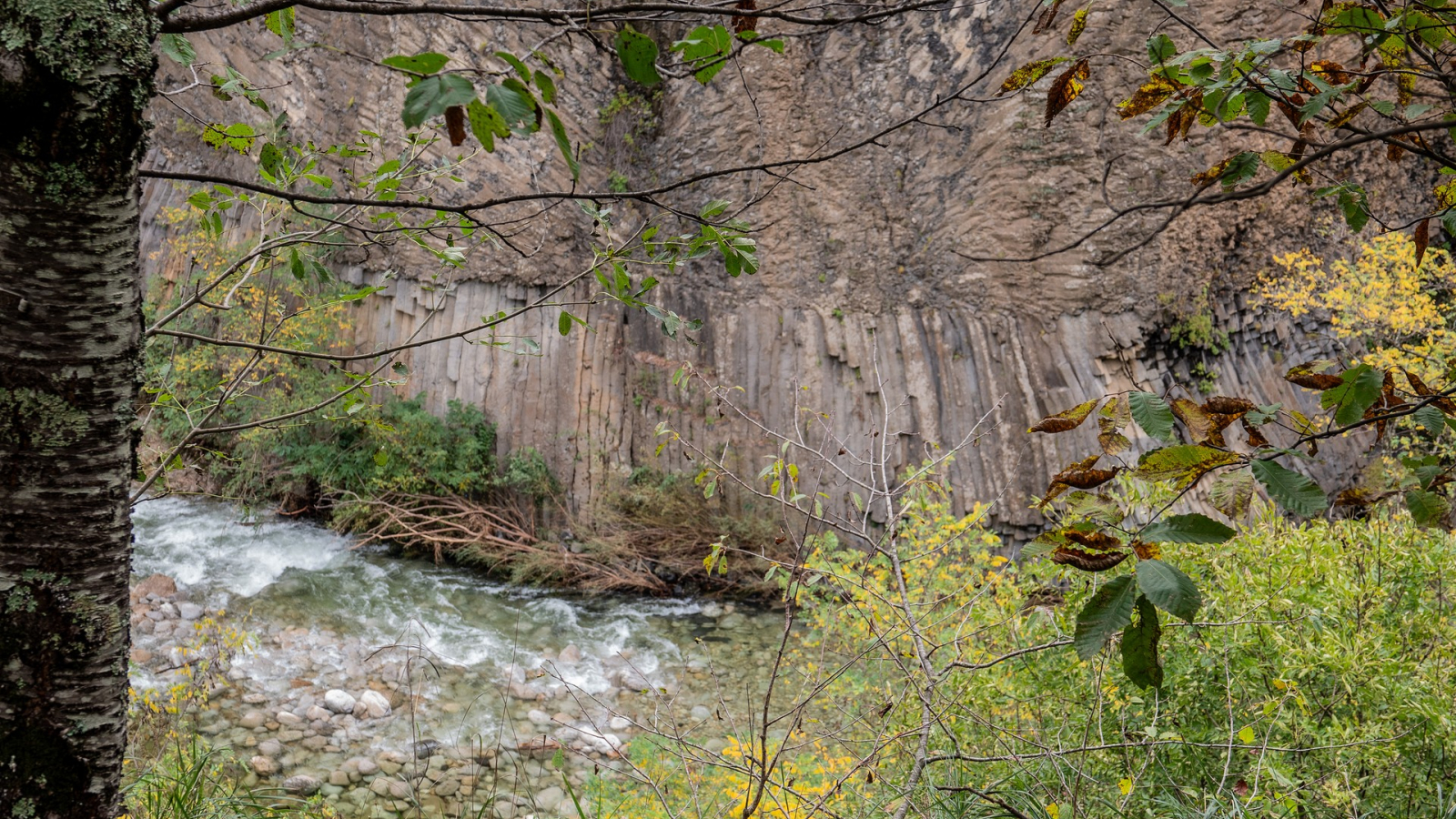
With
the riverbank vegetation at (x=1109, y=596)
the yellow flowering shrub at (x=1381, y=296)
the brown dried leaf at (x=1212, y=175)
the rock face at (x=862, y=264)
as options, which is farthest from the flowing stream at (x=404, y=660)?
the yellow flowering shrub at (x=1381, y=296)

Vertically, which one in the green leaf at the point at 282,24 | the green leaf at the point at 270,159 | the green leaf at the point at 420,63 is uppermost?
the green leaf at the point at 282,24

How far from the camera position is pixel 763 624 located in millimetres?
6641

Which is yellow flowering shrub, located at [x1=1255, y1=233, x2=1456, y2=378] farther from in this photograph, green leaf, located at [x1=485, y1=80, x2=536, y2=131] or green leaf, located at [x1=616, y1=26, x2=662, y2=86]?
green leaf, located at [x1=485, y1=80, x2=536, y2=131]

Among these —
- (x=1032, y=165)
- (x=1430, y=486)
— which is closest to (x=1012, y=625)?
(x=1430, y=486)

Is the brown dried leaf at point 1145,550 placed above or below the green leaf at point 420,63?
below

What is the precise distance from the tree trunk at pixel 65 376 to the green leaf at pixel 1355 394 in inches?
64.7

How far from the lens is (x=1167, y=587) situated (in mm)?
771

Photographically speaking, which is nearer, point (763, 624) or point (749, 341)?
point (763, 624)

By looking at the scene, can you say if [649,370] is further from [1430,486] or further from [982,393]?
[1430,486]

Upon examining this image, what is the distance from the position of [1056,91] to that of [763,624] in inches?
231

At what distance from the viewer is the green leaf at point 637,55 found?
112 centimetres

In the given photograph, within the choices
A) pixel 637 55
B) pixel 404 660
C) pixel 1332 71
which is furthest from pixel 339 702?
pixel 1332 71

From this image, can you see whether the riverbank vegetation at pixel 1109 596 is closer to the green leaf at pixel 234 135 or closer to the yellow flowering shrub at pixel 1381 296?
the green leaf at pixel 234 135

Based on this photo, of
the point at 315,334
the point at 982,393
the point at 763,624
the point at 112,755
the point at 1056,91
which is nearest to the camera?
the point at 112,755
